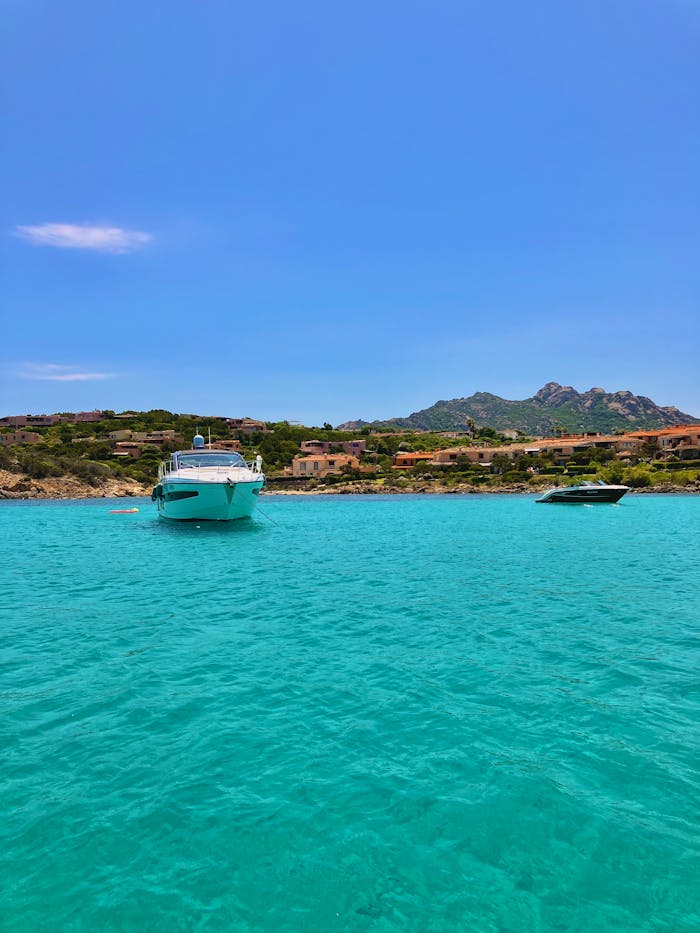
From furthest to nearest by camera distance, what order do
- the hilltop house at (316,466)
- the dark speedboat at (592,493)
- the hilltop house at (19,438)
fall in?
1. the hilltop house at (19,438)
2. the hilltop house at (316,466)
3. the dark speedboat at (592,493)

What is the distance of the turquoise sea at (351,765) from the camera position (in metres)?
4.71

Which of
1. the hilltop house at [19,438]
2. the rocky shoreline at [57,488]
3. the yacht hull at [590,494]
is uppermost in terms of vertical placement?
the hilltop house at [19,438]

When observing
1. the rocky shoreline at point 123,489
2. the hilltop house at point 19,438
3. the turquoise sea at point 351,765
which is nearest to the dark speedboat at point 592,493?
the rocky shoreline at point 123,489

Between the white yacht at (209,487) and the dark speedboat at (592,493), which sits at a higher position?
the white yacht at (209,487)

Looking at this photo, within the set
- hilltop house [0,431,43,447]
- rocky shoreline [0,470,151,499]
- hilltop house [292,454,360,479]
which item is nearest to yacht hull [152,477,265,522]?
rocky shoreline [0,470,151,499]

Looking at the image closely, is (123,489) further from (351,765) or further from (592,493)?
(351,765)

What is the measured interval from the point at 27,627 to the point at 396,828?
38.3 feet

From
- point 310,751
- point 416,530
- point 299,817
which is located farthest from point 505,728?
point 416,530

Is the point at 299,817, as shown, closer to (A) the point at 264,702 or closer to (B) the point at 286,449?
(A) the point at 264,702

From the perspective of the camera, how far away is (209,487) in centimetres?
3691

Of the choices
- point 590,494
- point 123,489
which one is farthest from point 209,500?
point 123,489

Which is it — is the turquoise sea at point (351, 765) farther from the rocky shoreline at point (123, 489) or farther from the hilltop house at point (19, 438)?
the hilltop house at point (19, 438)

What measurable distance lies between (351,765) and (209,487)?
31.5 m

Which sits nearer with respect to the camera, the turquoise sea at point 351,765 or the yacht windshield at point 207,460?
the turquoise sea at point 351,765
